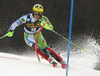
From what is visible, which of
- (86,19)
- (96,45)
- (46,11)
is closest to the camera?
(96,45)

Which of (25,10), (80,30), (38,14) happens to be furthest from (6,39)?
(38,14)

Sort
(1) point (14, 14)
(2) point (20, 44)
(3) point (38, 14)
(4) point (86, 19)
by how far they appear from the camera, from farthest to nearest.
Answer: (2) point (20, 44) < (4) point (86, 19) < (1) point (14, 14) < (3) point (38, 14)

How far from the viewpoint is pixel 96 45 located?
20.1 feet

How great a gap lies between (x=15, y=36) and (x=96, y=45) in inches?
136

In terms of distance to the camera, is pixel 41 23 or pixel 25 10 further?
pixel 25 10

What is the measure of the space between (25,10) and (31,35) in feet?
8.90

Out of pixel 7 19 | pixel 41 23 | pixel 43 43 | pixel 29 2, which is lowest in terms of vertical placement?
pixel 43 43

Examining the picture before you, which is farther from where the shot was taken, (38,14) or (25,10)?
(25,10)

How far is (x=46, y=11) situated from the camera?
7.26 metres

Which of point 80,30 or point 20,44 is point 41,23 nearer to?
point 80,30

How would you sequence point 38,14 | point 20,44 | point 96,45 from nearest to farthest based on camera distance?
point 38,14 → point 96,45 → point 20,44

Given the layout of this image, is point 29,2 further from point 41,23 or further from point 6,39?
point 41,23

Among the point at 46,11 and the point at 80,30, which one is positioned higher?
the point at 46,11

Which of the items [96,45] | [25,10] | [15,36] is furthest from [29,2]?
[96,45]
